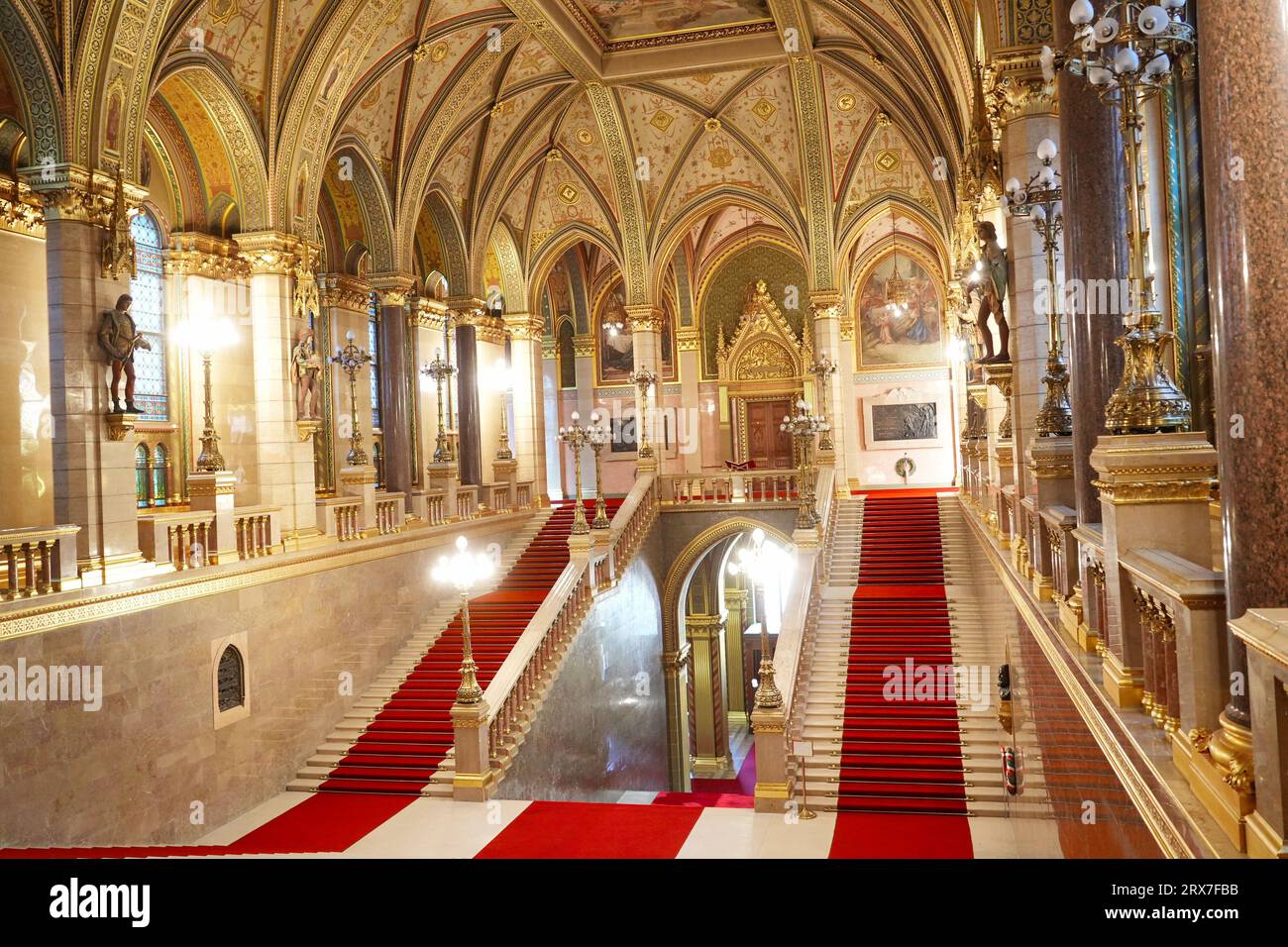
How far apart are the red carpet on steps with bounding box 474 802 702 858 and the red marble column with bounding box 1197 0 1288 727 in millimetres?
7193

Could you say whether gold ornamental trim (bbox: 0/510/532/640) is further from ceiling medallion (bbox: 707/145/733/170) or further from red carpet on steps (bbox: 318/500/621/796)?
ceiling medallion (bbox: 707/145/733/170)

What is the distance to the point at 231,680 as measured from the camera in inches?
493

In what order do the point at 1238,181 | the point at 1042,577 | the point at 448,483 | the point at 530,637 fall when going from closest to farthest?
the point at 1238,181
the point at 1042,577
the point at 530,637
the point at 448,483

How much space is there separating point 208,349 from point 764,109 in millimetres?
13052

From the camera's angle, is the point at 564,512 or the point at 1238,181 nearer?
the point at 1238,181

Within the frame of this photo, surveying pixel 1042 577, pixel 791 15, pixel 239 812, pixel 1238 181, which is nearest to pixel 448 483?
pixel 239 812

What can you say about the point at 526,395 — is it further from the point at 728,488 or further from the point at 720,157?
the point at 720,157

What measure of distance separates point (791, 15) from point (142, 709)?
615 inches

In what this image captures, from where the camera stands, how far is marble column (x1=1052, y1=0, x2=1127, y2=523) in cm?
588

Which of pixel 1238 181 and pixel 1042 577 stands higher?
pixel 1238 181

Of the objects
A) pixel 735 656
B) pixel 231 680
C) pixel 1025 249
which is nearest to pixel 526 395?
pixel 735 656

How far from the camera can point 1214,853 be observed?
2.90 metres

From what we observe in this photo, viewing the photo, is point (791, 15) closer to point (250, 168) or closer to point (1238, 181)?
point (250, 168)

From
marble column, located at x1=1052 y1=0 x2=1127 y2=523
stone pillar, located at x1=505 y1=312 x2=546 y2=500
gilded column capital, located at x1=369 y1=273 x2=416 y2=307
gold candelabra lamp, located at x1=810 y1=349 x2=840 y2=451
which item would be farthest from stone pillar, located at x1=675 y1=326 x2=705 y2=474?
marble column, located at x1=1052 y1=0 x2=1127 y2=523
